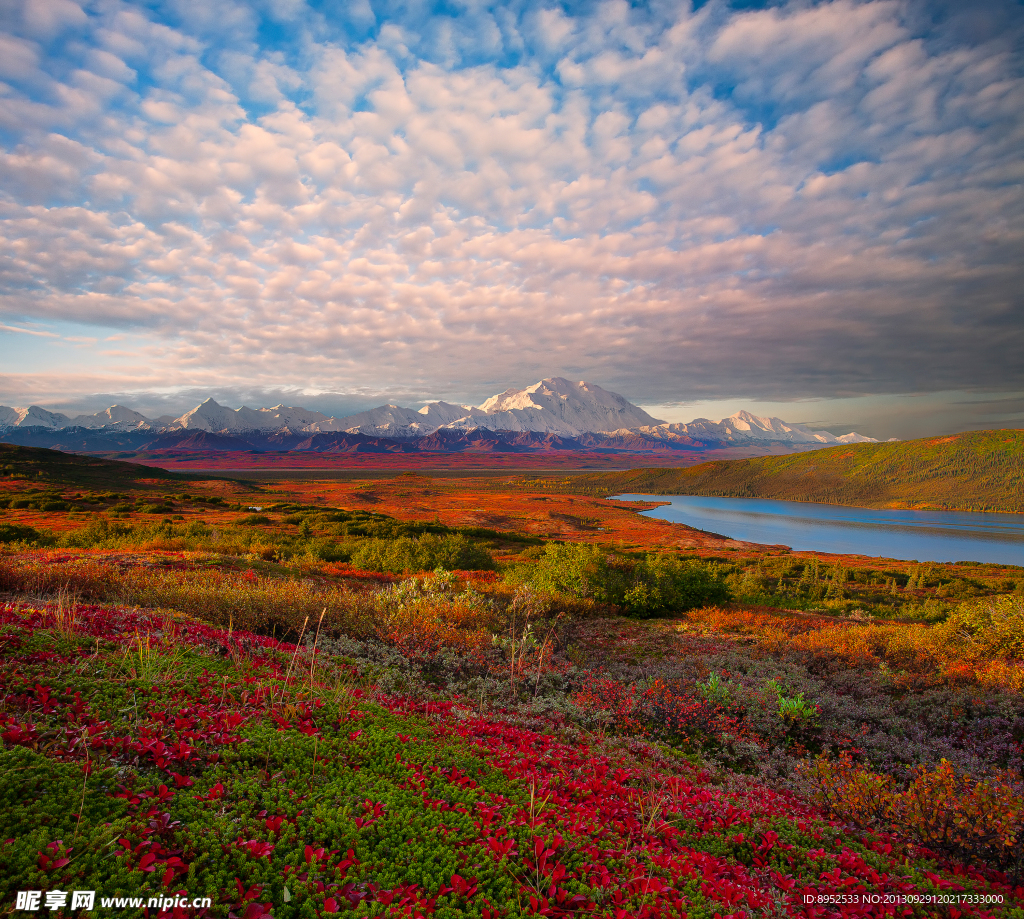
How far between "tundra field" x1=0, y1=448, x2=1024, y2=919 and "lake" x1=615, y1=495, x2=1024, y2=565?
301ft

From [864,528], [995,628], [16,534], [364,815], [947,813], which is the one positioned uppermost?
[364,815]

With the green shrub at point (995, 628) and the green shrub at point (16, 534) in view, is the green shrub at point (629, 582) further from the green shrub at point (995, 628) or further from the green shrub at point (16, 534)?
the green shrub at point (16, 534)

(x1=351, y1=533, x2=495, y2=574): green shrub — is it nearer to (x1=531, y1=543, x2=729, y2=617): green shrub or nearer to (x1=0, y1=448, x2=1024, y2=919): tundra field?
(x1=531, y1=543, x2=729, y2=617): green shrub

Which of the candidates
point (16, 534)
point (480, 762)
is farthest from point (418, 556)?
point (480, 762)

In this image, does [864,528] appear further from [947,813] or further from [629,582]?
[947,813]

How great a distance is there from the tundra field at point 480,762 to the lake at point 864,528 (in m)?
91.6

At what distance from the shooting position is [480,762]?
4.78 metres

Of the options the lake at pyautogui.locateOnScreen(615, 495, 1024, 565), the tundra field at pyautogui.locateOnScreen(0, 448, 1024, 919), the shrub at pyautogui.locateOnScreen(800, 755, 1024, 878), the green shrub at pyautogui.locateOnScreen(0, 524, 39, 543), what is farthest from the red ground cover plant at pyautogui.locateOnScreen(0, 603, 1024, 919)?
the lake at pyautogui.locateOnScreen(615, 495, 1024, 565)

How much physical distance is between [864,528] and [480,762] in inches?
5924

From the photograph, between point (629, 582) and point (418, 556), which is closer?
point (629, 582)

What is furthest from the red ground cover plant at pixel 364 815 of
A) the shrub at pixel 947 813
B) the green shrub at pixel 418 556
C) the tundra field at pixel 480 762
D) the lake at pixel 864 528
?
the lake at pixel 864 528

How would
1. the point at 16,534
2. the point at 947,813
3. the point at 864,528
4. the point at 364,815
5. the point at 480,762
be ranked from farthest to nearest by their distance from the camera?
the point at 864,528 → the point at 16,534 → the point at 480,762 → the point at 947,813 → the point at 364,815

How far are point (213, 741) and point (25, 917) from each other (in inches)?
75.9

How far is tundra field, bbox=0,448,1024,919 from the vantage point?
2928 mm
